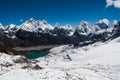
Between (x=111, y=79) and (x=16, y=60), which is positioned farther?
(x=16, y=60)

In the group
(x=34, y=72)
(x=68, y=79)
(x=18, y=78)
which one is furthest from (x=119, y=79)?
(x=18, y=78)

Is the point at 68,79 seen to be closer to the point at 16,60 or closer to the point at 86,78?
the point at 86,78

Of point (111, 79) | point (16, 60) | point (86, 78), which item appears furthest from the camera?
point (16, 60)

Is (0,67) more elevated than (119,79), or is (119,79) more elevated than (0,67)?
(0,67)

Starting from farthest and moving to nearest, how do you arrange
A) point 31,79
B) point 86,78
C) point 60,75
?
point 86,78, point 60,75, point 31,79

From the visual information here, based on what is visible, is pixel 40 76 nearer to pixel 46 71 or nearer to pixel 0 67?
pixel 46 71

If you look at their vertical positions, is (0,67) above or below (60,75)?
above

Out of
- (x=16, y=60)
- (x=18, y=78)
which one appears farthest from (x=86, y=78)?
(x=16, y=60)

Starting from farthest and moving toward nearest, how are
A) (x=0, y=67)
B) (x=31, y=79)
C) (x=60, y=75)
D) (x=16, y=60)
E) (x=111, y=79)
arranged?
(x=16, y=60), (x=111, y=79), (x=0, y=67), (x=60, y=75), (x=31, y=79)

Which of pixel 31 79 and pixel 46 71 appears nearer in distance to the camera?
pixel 31 79
